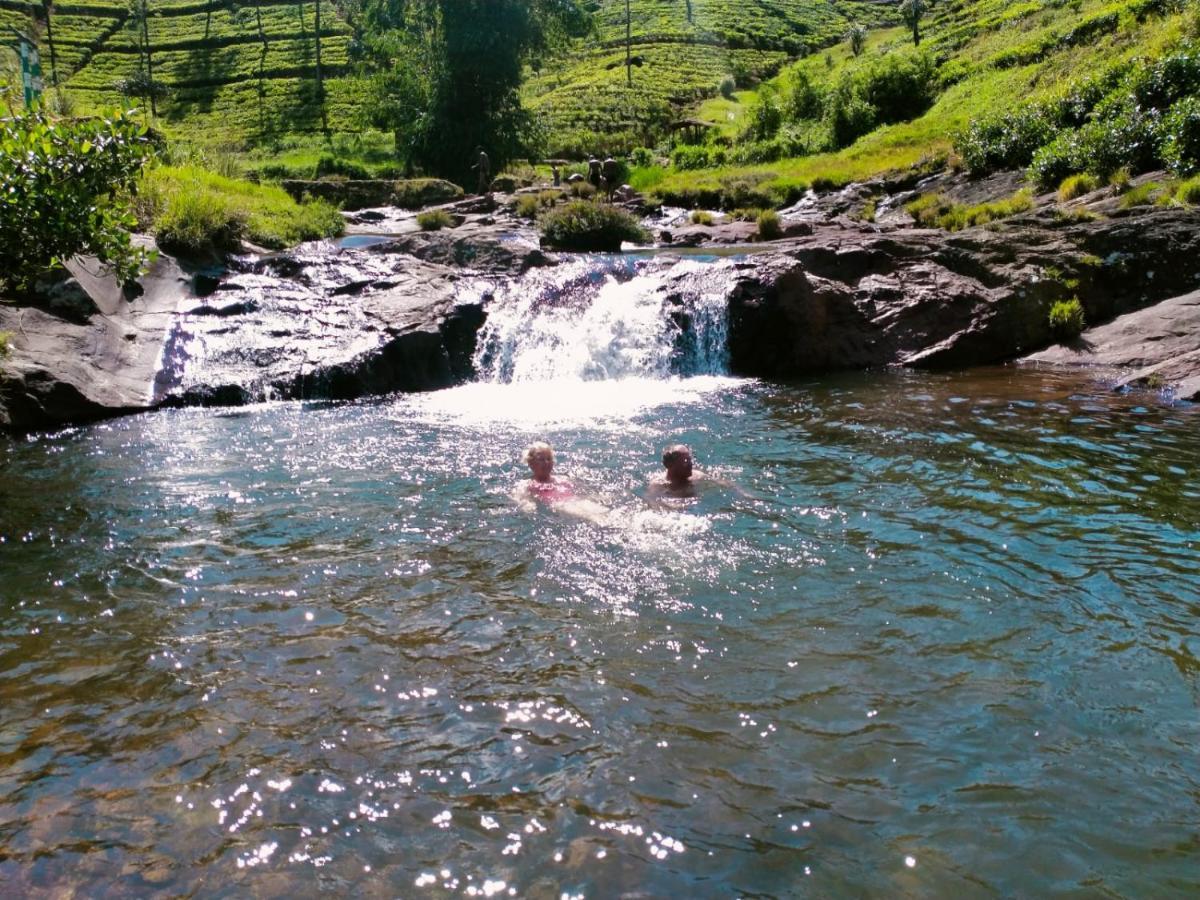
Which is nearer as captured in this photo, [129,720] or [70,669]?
[129,720]

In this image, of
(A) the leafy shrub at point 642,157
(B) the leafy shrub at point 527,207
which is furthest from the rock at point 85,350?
(A) the leafy shrub at point 642,157

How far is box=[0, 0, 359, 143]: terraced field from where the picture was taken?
6744 centimetres

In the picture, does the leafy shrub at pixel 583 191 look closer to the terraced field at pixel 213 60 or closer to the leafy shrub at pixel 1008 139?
the leafy shrub at pixel 1008 139

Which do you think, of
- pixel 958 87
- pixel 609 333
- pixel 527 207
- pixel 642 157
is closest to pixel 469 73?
pixel 642 157

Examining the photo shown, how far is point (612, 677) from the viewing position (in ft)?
16.7

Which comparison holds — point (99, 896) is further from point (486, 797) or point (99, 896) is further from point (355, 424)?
point (355, 424)

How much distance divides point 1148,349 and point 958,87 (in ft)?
117

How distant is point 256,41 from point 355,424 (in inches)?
3500

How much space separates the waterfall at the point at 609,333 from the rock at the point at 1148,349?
5.22m

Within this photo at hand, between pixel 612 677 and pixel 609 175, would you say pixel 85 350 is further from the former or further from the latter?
pixel 609 175

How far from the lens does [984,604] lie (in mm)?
5875

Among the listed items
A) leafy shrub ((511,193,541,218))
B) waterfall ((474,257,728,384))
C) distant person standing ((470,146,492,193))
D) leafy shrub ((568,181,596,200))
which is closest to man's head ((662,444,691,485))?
waterfall ((474,257,728,384))

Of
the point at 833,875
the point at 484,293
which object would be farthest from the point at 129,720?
the point at 484,293

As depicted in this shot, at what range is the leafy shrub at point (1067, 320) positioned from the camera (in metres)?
14.3
